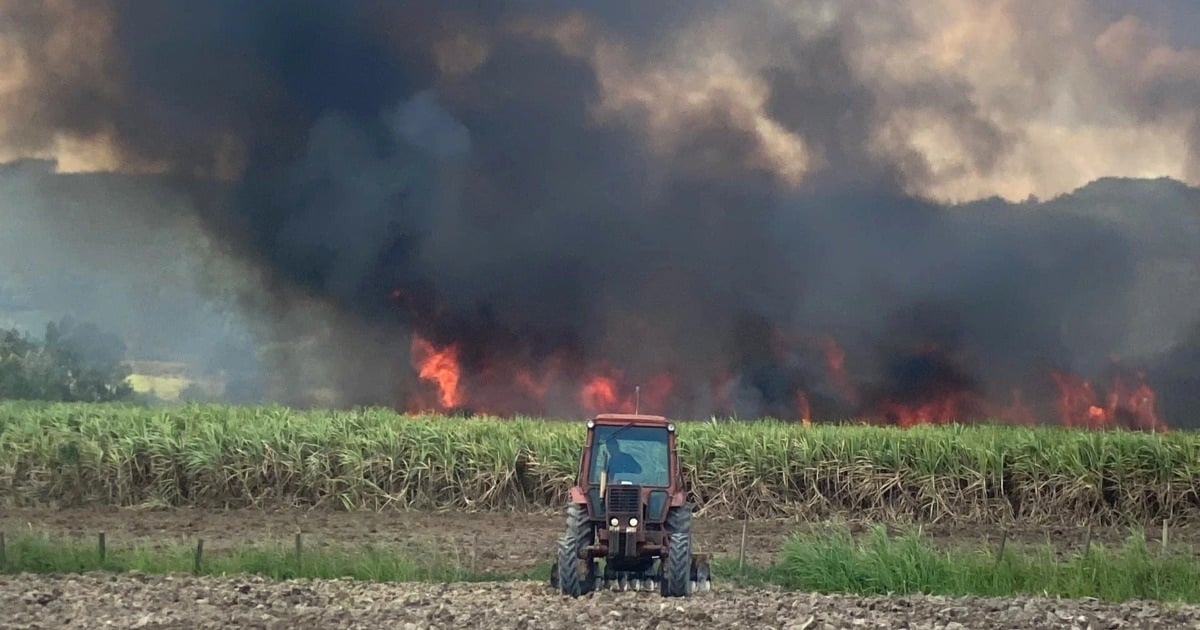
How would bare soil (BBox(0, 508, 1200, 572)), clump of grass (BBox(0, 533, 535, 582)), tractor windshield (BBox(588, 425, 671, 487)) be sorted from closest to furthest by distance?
tractor windshield (BBox(588, 425, 671, 487)), clump of grass (BBox(0, 533, 535, 582)), bare soil (BBox(0, 508, 1200, 572))

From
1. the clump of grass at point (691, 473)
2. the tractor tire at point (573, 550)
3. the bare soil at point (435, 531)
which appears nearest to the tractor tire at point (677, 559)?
the tractor tire at point (573, 550)

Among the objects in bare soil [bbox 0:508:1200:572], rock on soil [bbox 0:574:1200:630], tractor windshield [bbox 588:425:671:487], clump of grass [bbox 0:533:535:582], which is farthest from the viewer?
bare soil [bbox 0:508:1200:572]

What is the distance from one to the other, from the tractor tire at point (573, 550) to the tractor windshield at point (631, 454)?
655 mm

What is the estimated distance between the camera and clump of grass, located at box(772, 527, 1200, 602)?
15688mm

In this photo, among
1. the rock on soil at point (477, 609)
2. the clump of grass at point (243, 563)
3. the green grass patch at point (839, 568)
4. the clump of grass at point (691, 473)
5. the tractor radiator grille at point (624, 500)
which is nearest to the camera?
the rock on soil at point (477, 609)

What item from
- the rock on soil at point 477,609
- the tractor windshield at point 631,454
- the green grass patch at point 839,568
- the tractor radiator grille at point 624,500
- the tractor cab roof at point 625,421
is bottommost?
the rock on soil at point 477,609

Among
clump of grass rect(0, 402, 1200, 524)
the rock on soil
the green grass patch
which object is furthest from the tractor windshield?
clump of grass rect(0, 402, 1200, 524)

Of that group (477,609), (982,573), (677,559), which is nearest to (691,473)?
(982,573)

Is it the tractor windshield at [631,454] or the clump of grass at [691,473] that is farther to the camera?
the clump of grass at [691,473]

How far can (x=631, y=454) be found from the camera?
15797mm

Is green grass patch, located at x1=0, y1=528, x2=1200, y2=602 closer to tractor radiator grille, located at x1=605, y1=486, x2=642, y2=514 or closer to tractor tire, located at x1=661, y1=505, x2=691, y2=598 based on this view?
tractor tire, located at x1=661, y1=505, x2=691, y2=598

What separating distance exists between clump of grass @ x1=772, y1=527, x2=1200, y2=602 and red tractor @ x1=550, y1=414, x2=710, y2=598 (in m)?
1.59

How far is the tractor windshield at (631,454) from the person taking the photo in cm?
1564

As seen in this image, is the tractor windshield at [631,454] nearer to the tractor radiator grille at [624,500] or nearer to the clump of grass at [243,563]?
the tractor radiator grille at [624,500]
